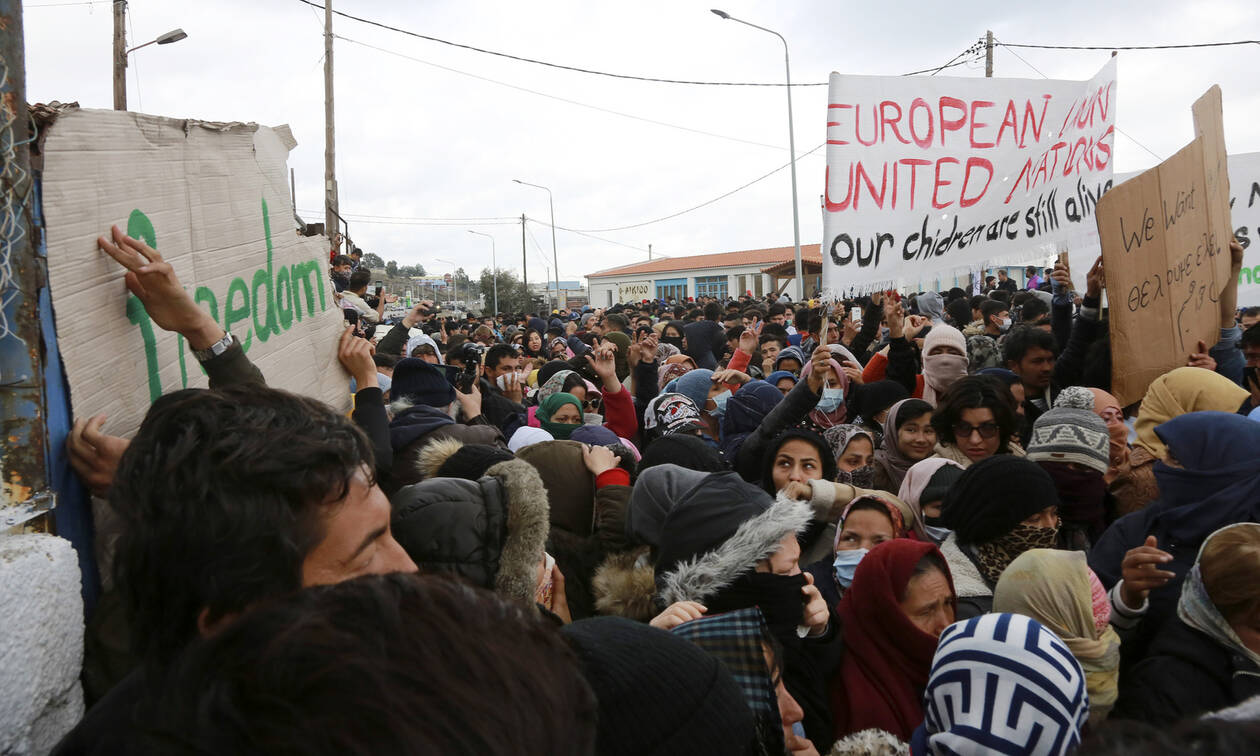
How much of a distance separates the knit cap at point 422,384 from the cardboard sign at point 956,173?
2.12 m

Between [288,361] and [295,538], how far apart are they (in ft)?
4.40

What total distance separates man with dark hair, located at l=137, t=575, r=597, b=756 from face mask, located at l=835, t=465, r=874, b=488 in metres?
3.45

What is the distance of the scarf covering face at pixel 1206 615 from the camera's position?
2.00 metres

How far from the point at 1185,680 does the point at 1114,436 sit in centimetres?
193

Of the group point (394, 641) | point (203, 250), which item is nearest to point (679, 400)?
point (203, 250)

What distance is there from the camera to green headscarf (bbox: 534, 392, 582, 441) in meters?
4.52

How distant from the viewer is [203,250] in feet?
6.72

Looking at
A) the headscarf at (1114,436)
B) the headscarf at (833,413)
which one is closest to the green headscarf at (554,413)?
the headscarf at (833,413)

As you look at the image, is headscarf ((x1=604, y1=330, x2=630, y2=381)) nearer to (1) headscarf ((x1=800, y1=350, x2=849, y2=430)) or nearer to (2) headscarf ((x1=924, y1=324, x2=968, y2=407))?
(1) headscarf ((x1=800, y1=350, x2=849, y2=430))

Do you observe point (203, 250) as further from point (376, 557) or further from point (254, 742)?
point (254, 742)

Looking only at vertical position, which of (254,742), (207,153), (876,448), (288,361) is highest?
(207,153)

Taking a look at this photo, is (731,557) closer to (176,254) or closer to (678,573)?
(678,573)

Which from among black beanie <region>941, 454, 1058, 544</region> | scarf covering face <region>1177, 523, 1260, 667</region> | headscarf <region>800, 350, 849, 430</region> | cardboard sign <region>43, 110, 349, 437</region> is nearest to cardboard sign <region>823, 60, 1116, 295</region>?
headscarf <region>800, 350, 849, 430</region>

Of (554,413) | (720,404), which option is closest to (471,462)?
(554,413)
